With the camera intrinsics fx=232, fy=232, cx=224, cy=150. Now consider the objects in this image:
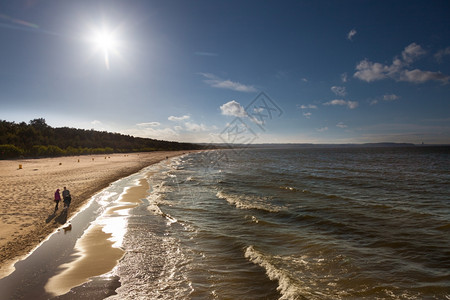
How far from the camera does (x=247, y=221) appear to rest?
42.0ft

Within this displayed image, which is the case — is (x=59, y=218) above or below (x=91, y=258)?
above

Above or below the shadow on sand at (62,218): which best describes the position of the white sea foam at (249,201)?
below

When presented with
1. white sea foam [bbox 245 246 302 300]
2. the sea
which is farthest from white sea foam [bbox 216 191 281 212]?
white sea foam [bbox 245 246 302 300]

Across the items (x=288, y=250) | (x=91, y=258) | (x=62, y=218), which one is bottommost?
(x=288, y=250)

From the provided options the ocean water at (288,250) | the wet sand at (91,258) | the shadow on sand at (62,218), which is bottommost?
the ocean water at (288,250)

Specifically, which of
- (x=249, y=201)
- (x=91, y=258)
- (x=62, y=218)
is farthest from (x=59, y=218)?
(x=249, y=201)

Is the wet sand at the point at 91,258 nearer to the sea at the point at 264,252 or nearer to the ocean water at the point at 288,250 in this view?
the sea at the point at 264,252

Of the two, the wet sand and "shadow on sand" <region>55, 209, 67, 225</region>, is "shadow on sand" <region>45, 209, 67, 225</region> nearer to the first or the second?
"shadow on sand" <region>55, 209, 67, 225</region>

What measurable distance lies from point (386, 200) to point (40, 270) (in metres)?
20.3

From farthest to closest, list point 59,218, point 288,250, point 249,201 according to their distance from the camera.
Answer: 1. point 249,201
2. point 59,218
3. point 288,250

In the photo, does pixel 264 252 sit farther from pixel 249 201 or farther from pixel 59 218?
pixel 59 218

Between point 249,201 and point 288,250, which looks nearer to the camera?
point 288,250

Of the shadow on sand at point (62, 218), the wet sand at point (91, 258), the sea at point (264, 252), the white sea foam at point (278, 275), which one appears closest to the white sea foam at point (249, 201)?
the sea at point (264, 252)

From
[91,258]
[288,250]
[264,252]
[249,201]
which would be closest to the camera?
[91,258]
